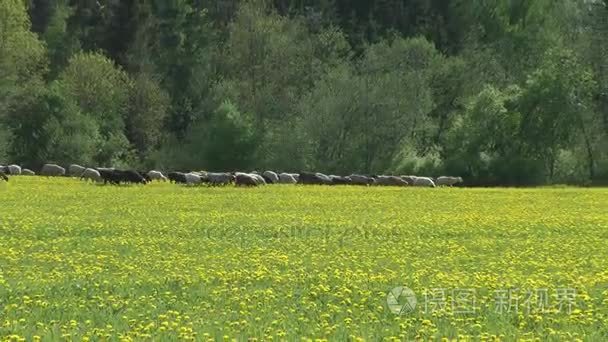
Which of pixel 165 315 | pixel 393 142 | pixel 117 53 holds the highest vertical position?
pixel 117 53

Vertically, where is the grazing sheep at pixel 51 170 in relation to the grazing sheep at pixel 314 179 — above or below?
below

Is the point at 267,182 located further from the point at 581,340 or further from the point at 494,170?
the point at 581,340

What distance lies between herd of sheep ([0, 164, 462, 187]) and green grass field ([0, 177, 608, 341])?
880 inches

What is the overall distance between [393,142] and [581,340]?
79.3 metres

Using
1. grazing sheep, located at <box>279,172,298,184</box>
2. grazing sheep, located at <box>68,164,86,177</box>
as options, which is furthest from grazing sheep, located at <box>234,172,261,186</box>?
grazing sheep, located at <box>68,164,86,177</box>

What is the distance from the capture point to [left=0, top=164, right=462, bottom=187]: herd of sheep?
199ft

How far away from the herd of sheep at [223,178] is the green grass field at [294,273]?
2234 cm

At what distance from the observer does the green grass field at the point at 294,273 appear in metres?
13.6

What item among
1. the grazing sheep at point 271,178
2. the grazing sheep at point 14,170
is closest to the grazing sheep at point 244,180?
the grazing sheep at point 271,178

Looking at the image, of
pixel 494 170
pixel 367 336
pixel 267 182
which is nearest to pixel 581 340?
pixel 367 336

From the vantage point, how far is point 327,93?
93.7m

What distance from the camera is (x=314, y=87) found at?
4003 inches

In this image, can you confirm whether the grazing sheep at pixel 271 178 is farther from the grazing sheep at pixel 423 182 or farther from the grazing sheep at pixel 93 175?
Result: the grazing sheep at pixel 93 175

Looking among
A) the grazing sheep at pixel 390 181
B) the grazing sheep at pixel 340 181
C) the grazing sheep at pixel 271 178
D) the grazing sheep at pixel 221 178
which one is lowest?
the grazing sheep at pixel 221 178
